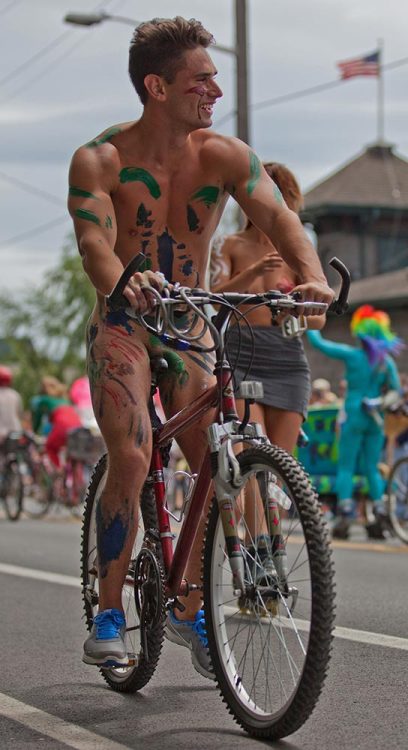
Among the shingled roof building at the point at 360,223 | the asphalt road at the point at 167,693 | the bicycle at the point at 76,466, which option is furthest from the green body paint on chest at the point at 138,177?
the shingled roof building at the point at 360,223

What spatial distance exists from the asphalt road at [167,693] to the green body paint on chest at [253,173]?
172 cm

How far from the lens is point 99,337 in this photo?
4949 mm

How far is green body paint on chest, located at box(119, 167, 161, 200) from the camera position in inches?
195

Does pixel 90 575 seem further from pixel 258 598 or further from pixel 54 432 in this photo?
pixel 54 432

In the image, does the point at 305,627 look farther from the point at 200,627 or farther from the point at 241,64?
the point at 241,64

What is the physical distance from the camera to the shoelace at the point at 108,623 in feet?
15.7

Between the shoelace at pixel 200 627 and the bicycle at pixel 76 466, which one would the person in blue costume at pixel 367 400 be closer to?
the bicycle at pixel 76 466

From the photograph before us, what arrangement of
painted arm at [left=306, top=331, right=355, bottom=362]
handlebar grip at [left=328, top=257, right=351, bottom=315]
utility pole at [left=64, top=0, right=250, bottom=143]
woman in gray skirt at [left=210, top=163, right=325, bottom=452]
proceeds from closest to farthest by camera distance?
1. handlebar grip at [left=328, top=257, right=351, bottom=315]
2. woman in gray skirt at [left=210, top=163, right=325, bottom=452]
3. painted arm at [left=306, top=331, right=355, bottom=362]
4. utility pole at [left=64, top=0, right=250, bottom=143]

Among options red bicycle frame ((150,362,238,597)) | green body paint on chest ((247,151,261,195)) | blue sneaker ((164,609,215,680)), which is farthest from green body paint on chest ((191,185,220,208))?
blue sneaker ((164,609,215,680))

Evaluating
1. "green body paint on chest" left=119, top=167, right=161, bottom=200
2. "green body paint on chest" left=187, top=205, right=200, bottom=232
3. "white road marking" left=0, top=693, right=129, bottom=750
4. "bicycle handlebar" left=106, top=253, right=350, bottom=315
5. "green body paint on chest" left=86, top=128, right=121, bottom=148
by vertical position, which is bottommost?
"white road marking" left=0, top=693, right=129, bottom=750

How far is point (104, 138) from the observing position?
4.99 m

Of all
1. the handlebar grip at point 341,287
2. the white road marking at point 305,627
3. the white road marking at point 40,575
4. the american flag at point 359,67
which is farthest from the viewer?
the american flag at point 359,67

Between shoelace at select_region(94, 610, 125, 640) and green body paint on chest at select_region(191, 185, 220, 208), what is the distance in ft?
4.59

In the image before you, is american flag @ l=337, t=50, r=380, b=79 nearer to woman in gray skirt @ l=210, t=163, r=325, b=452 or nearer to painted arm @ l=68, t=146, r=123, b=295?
woman in gray skirt @ l=210, t=163, r=325, b=452
